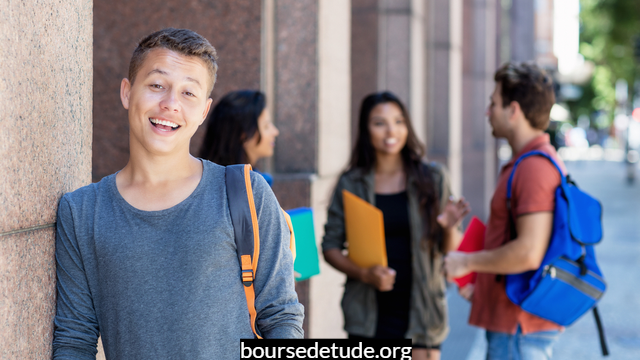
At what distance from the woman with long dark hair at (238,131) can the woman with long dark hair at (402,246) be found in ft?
2.13

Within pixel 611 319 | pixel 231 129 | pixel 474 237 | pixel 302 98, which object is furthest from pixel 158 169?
pixel 611 319

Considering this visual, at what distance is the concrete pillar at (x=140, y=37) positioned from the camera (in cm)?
459

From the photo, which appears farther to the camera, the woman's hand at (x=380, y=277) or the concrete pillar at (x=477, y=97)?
the concrete pillar at (x=477, y=97)

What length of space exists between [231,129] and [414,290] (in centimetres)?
137

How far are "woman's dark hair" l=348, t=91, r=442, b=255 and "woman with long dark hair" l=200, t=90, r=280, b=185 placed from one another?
2.32ft

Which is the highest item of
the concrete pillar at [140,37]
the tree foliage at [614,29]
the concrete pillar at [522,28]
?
the tree foliage at [614,29]

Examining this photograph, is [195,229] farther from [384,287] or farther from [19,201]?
[384,287]

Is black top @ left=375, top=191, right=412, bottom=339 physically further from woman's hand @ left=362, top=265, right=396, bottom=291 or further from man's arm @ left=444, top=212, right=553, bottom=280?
man's arm @ left=444, top=212, right=553, bottom=280

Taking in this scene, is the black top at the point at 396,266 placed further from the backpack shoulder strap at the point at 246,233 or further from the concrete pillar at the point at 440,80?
the concrete pillar at the point at 440,80

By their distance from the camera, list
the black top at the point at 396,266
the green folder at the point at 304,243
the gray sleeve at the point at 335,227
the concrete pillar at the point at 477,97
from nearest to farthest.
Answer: the green folder at the point at 304,243, the black top at the point at 396,266, the gray sleeve at the point at 335,227, the concrete pillar at the point at 477,97

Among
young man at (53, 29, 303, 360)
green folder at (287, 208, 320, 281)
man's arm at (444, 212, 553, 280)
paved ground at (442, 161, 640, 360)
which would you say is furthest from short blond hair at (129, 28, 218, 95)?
paved ground at (442, 161, 640, 360)

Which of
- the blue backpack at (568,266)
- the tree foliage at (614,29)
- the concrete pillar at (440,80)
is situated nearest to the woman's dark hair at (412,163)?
the blue backpack at (568,266)

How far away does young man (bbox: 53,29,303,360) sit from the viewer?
1753mm

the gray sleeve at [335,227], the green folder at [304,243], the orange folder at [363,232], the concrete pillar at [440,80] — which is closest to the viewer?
the green folder at [304,243]
